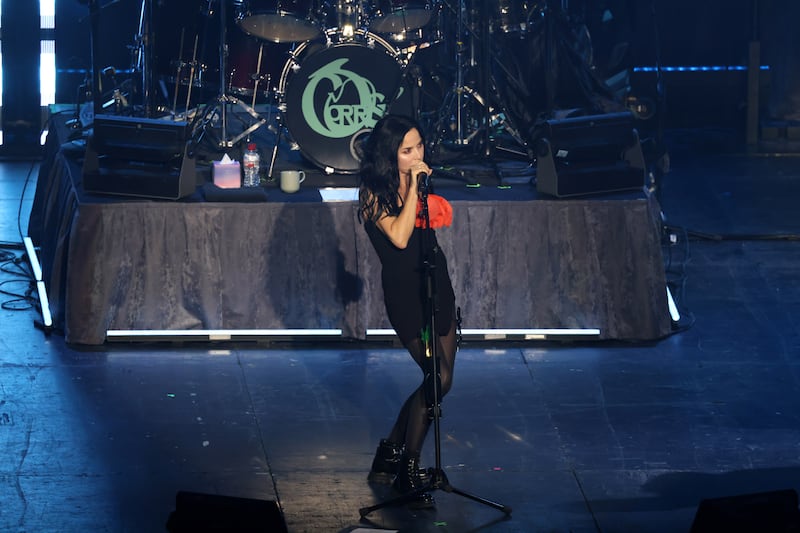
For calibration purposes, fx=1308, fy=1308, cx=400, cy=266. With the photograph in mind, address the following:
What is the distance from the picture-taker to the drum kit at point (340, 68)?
912 cm

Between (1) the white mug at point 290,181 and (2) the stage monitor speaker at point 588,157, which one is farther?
(1) the white mug at point 290,181

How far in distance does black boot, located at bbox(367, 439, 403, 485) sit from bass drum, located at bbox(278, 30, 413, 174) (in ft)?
11.8

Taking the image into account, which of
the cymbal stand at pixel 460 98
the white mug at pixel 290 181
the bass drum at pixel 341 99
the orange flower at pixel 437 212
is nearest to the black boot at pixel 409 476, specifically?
the orange flower at pixel 437 212

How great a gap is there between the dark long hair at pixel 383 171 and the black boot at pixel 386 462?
1.04 meters

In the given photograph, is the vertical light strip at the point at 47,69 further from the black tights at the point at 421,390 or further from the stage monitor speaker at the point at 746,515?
the stage monitor speaker at the point at 746,515

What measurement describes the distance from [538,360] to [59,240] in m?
3.03

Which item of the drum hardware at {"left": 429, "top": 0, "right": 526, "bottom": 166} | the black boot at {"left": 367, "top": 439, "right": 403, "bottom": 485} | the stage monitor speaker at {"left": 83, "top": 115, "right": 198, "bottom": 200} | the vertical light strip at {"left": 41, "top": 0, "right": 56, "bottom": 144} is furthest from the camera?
the vertical light strip at {"left": 41, "top": 0, "right": 56, "bottom": 144}

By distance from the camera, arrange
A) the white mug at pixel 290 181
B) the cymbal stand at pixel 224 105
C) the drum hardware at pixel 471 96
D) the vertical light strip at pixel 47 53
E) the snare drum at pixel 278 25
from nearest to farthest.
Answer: the white mug at pixel 290 181, the snare drum at pixel 278 25, the cymbal stand at pixel 224 105, the drum hardware at pixel 471 96, the vertical light strip at pixel 47 53

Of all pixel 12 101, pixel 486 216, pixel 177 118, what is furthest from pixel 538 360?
pixel 12 101

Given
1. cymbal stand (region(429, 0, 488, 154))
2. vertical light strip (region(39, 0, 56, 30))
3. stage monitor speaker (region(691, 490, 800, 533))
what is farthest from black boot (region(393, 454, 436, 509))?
vertical light strip (region(39, 0, 56, 30))

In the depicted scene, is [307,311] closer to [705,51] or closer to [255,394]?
[255,394]

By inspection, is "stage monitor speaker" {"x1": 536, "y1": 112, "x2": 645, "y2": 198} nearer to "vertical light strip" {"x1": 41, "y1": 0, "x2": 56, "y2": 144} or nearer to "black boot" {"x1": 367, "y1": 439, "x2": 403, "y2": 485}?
"black boot" {"x1": 367, "y1": 439, "x2": 403, "y2": 485}

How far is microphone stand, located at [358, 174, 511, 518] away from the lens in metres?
5.39

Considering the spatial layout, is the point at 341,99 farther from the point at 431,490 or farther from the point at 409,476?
the point at 431,490
